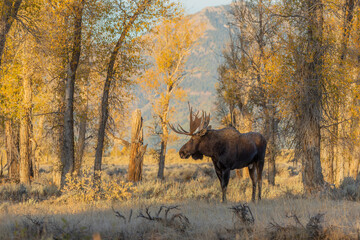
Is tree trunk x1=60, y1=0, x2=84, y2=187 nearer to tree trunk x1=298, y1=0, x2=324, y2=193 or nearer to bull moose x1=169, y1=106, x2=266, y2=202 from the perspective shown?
bull moose x1=169, y1=106, x2=266, y2=202

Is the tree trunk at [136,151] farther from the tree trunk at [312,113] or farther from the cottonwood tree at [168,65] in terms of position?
the tree trunk at [312,113]

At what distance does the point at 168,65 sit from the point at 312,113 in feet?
43.5

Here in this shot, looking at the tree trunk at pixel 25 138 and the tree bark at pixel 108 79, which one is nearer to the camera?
the tree bark at pixel 108 79

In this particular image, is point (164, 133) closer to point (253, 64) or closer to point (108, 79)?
point (253, 64)

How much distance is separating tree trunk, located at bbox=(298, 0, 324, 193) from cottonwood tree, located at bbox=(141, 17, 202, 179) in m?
12.2

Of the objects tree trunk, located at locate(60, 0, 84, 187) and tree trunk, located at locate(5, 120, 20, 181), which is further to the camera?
tree trunk, located at locate(5, 120, 20, 181)

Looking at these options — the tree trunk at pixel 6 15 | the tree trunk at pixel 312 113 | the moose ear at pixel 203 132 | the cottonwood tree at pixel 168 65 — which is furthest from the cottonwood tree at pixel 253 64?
the tree trunk at pixel 6 15

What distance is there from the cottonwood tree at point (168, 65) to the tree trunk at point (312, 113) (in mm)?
12231

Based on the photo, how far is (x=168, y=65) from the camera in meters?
24.3

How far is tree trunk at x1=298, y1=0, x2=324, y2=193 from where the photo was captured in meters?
12.4

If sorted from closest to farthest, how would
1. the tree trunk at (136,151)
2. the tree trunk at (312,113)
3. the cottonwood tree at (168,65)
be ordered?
the tree trunk at (312,113) < the tree trunk at (136,151) < the cottonwood tree at (168,65)

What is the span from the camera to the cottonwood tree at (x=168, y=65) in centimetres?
Result: 2408

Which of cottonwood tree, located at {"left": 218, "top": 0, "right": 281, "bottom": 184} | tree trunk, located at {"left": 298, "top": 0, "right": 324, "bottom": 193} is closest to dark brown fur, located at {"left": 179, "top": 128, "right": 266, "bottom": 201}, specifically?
tree trunk, located at {"left": 298, "top": 0, "right": 324, "bottom": 193}

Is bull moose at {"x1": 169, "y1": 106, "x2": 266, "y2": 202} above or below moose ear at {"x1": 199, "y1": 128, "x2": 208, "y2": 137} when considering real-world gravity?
below
